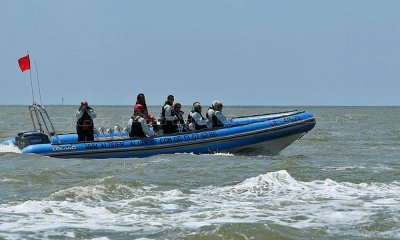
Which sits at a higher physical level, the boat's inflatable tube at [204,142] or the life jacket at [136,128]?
the life jacket at [136,128]

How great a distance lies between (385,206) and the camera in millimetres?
9375

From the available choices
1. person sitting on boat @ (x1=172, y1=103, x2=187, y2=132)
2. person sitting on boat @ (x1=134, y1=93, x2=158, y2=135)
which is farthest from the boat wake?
person sitting on boat @ (x1=172, y1=103, x2=187, y2=132)

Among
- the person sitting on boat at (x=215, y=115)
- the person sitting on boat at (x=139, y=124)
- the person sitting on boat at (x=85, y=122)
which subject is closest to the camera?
the person sitting on boat at (x=85, y=122)

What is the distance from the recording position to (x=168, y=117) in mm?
15695

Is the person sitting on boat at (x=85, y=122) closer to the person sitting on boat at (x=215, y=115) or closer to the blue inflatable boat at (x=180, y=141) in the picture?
the blue inflatable boat at (x=180, y=141)

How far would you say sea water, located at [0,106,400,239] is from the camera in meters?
7.89

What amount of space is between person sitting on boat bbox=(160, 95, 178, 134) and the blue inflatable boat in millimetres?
338

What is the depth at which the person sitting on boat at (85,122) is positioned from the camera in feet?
49.6

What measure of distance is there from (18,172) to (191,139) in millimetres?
4131

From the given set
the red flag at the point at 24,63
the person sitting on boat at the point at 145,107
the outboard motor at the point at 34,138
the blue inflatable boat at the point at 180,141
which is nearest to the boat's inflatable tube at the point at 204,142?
the blue inflatable boat at the point at 180,141

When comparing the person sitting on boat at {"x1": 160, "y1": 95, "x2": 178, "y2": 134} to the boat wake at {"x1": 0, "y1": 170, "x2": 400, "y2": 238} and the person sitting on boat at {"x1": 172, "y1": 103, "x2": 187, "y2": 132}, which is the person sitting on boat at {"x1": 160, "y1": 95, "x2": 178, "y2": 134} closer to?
the person sitting on boat at {"x1": 172, "y1": 103, "x2": 187, "y2": 132}

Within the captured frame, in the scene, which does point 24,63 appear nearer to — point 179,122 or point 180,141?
point 179,122

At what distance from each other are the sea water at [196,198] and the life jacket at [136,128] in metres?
0.65

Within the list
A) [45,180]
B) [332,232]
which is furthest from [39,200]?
[332,232]
